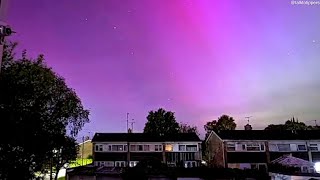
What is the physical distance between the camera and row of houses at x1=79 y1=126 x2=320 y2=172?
46.6 meters

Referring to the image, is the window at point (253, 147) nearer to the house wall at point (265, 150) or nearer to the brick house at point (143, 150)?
the house wall at point (265, 150)

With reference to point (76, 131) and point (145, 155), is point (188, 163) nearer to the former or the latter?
point (145, 155)

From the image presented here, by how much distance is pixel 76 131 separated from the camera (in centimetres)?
3403

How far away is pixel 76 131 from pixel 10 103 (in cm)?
2599

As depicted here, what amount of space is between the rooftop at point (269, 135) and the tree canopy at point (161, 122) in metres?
26.3

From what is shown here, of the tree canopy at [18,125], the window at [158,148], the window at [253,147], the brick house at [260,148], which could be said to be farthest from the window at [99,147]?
the tree canopy at [18,125]

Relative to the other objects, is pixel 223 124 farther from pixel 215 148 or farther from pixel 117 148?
pixel 117 148

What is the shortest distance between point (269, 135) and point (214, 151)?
9462 mm

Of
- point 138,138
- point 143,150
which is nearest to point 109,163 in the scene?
point 143,150

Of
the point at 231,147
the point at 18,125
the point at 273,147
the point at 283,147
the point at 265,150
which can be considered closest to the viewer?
the point at 18,125

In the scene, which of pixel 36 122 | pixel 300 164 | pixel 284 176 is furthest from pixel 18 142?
pixel 300 164

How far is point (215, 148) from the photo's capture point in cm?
5131

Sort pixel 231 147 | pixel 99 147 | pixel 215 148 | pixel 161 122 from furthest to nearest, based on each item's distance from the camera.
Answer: pixel 161 122 < pixel 215 148 < pixel 99 147 < pixel 231 147

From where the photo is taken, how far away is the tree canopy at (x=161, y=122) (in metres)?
75.2
